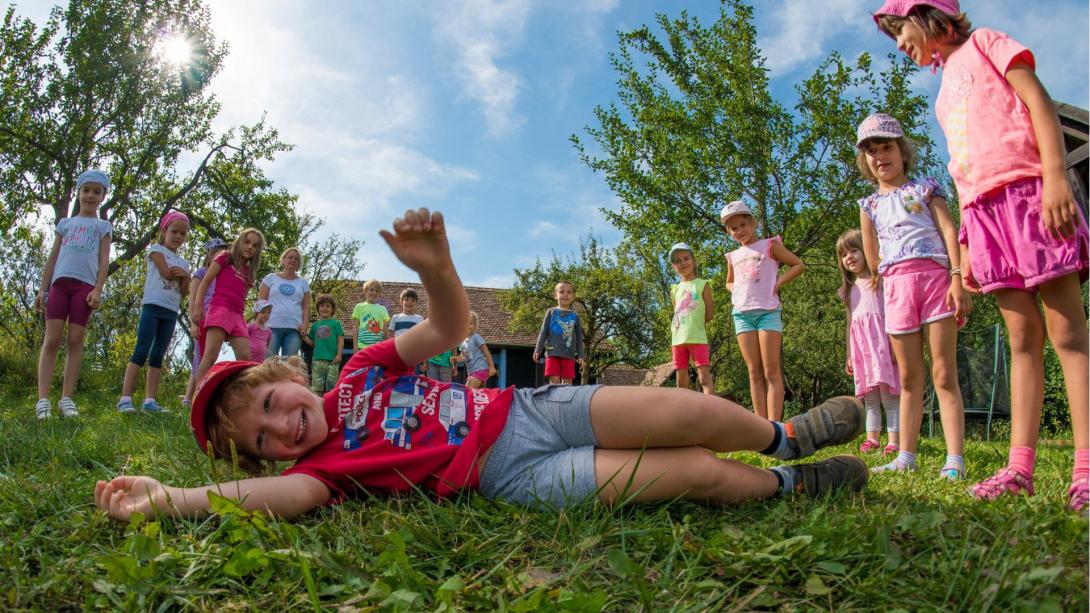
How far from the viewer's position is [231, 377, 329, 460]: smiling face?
92.4 inches

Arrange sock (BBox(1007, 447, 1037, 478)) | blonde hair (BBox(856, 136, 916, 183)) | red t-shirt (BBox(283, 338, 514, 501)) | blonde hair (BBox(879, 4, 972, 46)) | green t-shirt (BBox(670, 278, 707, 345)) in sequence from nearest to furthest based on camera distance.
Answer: red t-shirt (BBox(283, 338, 514, 501))
sock (BBox(1007, 447, 1037, 478))
blonde hair (BBox(879, 4, 972, 46))
blonde hair (BBox(856, 136, 916, 183))
green t-shirt (BBox(670, 278, 707, 345))

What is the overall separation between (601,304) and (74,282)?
94.1 ft

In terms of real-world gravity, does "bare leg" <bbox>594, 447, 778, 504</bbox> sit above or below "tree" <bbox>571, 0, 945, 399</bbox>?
below

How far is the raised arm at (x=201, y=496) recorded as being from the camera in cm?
211

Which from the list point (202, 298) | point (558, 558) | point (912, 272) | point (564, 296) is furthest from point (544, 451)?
point (564, 296)

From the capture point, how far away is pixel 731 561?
1.77 metres

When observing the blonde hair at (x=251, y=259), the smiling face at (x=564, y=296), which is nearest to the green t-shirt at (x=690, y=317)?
the smiling face at (x=564, y=296)

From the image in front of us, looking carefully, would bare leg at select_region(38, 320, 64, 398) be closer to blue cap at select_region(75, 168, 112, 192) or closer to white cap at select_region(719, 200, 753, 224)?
blue cap at select_region(75, 168, 112, 192)

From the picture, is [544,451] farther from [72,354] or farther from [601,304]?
[601,304]

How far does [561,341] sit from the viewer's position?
32.9 ft

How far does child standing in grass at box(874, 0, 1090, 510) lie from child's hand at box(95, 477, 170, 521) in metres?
2.72

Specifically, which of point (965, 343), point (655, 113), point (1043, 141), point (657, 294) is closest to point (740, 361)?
point (657, 294)

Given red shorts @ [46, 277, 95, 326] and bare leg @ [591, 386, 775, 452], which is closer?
bare leg @ [591, 386, 775, 452]

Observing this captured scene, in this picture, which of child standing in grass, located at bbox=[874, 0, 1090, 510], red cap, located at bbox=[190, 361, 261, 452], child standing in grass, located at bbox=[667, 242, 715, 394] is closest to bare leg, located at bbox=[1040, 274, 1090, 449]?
child standing in grass, located at bbox=[874, 0, 1090, 510]
